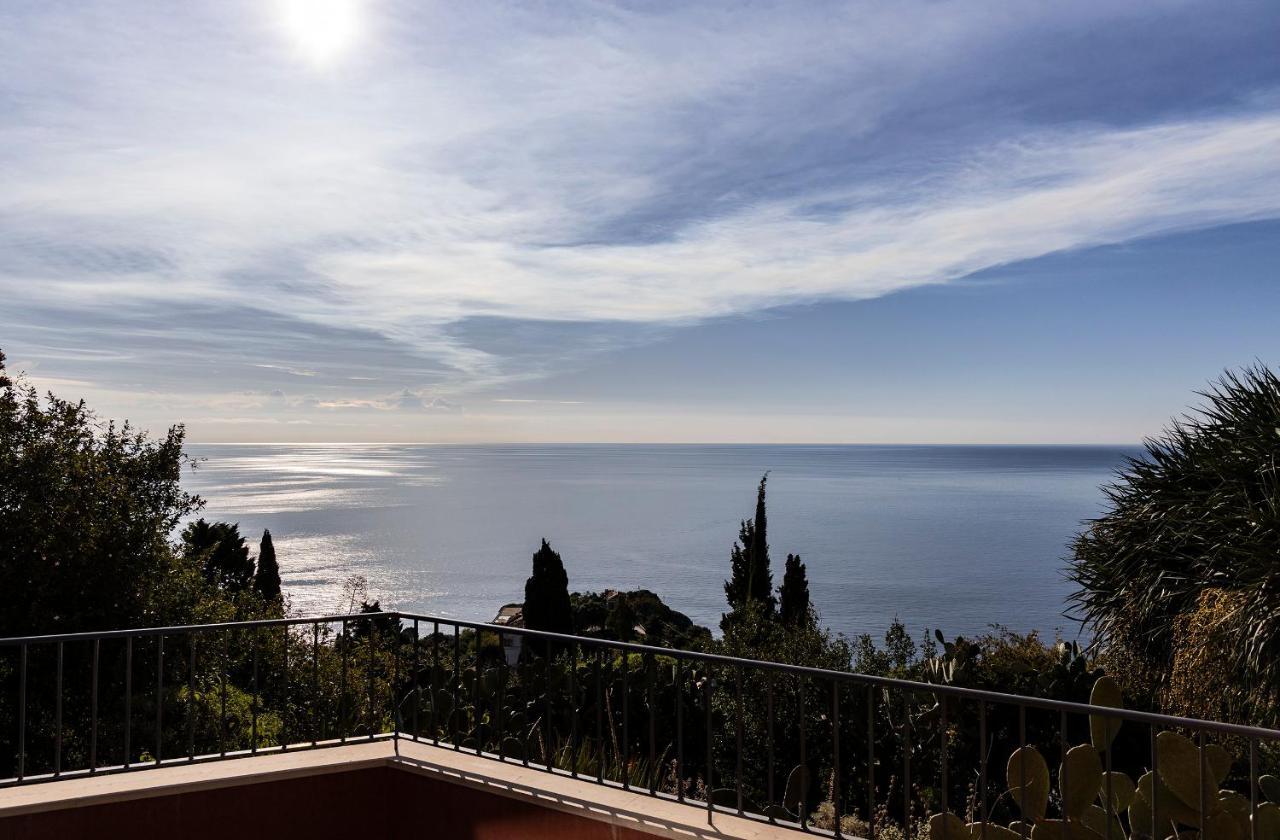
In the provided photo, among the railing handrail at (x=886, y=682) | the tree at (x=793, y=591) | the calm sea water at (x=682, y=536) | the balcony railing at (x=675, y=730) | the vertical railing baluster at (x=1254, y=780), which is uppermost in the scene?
the railing handrail at (x=886, y=682)

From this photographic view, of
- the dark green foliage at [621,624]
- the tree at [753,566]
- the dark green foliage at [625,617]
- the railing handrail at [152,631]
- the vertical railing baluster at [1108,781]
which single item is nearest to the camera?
the vertical railing baluster at [1108,781]

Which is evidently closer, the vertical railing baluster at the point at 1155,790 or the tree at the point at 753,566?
the vertical railing baluster at the point at 1155,790

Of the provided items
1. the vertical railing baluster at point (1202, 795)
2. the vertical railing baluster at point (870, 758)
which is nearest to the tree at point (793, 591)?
the vertical railing baluster at point (870, 758)

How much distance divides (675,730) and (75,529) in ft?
23.8

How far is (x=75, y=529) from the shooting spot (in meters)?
10.3

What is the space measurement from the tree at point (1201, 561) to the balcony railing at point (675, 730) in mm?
651

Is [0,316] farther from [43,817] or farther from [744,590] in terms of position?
[43,817]

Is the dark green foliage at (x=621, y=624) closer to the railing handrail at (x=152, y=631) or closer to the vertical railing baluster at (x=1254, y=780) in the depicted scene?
the railing handrail at (x=152, y=631)

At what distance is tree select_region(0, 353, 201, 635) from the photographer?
990 centimetres

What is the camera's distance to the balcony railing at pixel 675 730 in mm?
3000

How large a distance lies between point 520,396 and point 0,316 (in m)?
70.2

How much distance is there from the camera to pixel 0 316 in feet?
104

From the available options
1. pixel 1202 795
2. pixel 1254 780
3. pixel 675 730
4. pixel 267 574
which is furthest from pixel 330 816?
pixel 267 574

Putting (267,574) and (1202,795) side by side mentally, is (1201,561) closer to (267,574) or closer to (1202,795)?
(1202,795)
